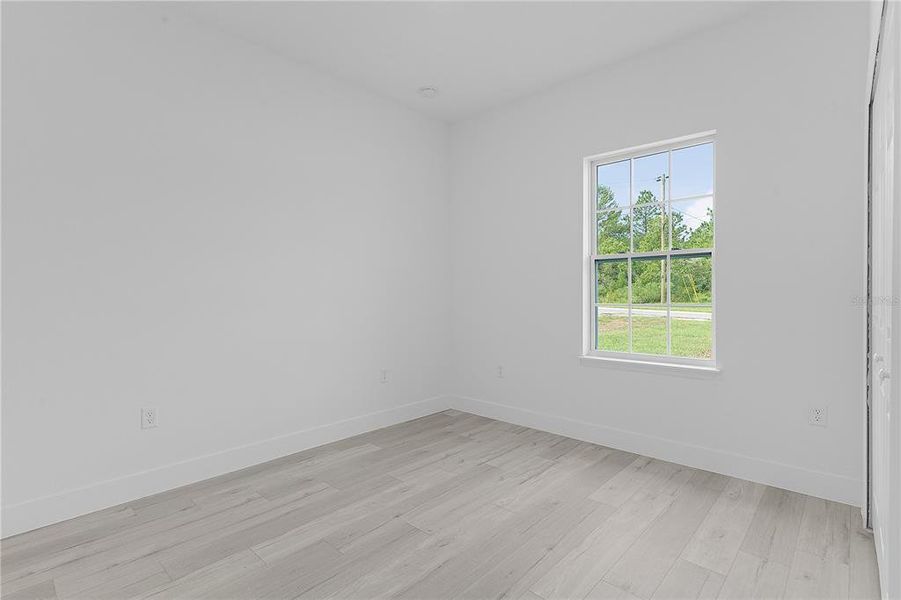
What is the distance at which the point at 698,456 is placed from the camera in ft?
10.5

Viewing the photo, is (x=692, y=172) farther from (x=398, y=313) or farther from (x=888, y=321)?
(x=398, y=313)

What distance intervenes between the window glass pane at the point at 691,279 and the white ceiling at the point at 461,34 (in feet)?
5.16

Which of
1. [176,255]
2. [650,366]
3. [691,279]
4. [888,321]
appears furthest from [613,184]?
[176,255]

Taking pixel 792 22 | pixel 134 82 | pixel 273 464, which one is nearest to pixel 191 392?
pixel 273 464

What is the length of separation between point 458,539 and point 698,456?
1.88m

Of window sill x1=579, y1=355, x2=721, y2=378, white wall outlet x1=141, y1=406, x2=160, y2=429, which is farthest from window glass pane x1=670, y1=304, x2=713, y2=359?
white wall outlet x1=141, y1=406, x2=160, y2=429

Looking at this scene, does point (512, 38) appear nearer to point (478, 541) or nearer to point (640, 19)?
point (640, 19)

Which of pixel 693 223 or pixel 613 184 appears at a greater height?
pixel 613 184

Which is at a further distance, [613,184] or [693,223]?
[613,184]

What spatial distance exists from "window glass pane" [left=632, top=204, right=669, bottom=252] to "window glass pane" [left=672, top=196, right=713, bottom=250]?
0.08 m

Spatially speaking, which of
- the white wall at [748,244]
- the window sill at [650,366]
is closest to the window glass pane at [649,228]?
the white wall at [748,244]

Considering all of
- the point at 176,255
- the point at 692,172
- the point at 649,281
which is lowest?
the point at 649,281

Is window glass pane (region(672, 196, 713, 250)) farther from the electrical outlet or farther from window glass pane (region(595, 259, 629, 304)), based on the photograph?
the electrical outlet

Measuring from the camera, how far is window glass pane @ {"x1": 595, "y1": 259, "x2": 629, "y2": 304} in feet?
12.3
